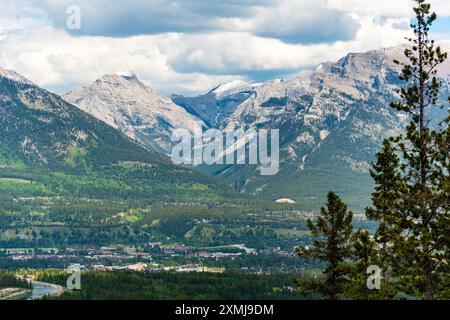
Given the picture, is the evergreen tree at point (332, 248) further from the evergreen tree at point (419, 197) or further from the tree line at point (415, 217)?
the evergreen tree at point (419, 197)

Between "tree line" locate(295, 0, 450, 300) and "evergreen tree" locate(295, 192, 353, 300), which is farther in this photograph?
"evergreen tree" locate(295, 192, 353, 300)

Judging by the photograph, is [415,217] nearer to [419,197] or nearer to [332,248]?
[419,197]

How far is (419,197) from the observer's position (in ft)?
247

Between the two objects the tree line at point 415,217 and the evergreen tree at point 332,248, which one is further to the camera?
the evergreen tree at point 332,248

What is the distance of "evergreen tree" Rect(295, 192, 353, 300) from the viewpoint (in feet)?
269

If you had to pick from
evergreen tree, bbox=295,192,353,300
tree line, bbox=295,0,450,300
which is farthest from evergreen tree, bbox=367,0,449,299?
evergreen tree, bbox=295,192,353,300

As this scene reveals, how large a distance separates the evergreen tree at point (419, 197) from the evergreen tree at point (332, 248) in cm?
492

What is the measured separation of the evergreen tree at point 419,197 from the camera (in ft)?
245

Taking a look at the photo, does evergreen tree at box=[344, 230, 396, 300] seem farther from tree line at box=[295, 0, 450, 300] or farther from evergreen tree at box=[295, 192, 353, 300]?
evergreen tree at box=[295, 192, 353, 300]

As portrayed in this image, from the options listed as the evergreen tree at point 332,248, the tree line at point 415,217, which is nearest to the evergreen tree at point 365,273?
the tree line at point 415,217

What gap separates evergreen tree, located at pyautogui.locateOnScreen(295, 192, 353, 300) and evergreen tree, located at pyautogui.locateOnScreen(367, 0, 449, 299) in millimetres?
4925

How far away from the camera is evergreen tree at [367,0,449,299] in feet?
245

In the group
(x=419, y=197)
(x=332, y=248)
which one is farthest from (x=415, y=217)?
(x=332, y=248)

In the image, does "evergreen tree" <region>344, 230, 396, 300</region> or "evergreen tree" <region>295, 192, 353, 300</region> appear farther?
"evergreen tree" <region>295, 192, 353, 300</region>
